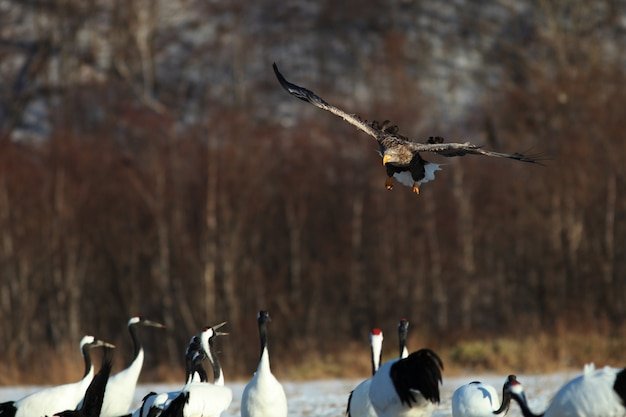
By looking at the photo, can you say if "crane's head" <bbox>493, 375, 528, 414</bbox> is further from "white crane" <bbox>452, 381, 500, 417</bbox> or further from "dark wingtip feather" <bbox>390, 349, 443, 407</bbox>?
"dark wingtip feather" <bbox>390, 349, 443, 407</bbox>

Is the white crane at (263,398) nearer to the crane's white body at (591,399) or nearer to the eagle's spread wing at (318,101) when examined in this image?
the eagle's spread wing at (318,101)

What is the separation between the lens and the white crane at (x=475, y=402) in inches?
512

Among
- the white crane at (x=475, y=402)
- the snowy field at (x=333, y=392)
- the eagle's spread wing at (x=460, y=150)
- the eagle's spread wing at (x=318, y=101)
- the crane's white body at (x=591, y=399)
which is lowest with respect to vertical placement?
the snowy field at (x=333, y=392)

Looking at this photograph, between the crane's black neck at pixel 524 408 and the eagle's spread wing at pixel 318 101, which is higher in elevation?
the eagle's spread wing at pixel 318 101

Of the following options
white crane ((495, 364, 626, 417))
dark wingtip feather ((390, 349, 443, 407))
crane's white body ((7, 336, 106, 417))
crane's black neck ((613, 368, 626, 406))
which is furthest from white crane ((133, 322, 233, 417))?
crane's black neck ((613, 368, 626, 406))

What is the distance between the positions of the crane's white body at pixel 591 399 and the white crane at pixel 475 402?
5.22 feet

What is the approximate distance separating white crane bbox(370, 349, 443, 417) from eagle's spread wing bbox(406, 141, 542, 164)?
8.01ft

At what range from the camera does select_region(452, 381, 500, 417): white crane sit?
42.7 feet

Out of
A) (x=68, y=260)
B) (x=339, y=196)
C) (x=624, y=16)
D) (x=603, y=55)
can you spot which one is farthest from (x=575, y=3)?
(x=68, y=260)

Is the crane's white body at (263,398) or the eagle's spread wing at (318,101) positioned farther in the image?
the eagle's spread wing at (318,101)

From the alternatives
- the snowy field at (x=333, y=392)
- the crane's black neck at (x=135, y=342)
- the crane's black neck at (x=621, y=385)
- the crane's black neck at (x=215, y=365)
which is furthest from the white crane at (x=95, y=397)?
the crane's black neck at (x=621, y=385)

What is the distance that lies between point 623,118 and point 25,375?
47.6 feet

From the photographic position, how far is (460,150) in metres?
14.6

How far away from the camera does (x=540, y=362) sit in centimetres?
2300
